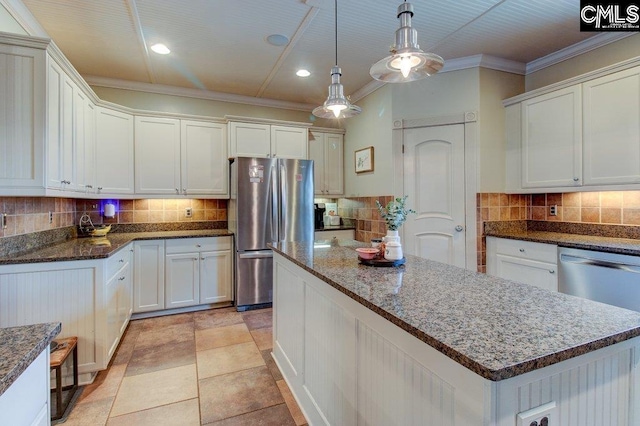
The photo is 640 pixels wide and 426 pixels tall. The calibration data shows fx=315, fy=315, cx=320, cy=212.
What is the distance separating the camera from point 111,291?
7.97 feet

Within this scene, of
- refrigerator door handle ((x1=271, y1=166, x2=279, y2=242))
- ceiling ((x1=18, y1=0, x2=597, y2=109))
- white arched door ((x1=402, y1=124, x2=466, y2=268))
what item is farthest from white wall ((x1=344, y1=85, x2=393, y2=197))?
refrigerator door handle ((x1=271, y1=166, x2=279, y2=242))

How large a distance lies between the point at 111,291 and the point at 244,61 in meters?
2.47

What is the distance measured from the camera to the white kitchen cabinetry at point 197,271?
3500 millimetres

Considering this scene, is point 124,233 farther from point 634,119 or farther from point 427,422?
point 634,119

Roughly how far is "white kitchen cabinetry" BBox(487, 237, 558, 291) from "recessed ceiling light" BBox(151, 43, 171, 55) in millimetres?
3659

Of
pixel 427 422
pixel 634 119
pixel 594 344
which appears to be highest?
pixel 634 119

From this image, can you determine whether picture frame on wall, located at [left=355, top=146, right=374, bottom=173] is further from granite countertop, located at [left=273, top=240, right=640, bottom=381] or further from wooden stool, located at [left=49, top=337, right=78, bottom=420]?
wooden stool, located at [left=49, top=337, right=78, bottom=420]

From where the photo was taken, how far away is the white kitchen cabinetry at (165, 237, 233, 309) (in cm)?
350

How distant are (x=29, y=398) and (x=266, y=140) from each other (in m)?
3.44

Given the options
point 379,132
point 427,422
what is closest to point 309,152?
point 379,132

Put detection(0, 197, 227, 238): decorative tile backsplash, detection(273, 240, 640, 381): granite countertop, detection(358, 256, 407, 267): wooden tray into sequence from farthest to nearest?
detection(0, 197, 227, 238): decorative tile backsplash < detection(358, 256, 407, 267): wooden tray < detection(273, 240, 640, 381): granite countertop

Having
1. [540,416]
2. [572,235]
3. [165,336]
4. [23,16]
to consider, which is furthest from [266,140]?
[540,416]

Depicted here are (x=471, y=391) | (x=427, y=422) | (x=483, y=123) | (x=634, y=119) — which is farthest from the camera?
(x=483, y=123)

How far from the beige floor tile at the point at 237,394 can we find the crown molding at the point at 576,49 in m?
3.91
